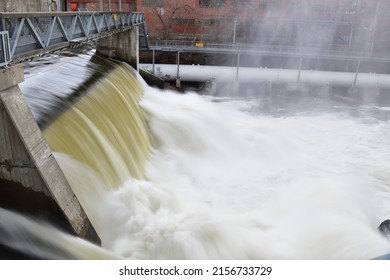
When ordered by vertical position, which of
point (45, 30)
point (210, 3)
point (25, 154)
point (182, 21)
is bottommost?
point (25, 154)

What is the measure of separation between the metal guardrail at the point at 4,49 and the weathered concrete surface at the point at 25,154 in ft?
0.51

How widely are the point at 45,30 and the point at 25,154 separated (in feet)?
7.17

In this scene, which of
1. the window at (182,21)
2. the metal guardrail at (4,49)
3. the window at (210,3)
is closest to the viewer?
the metal guardrail at (4,49)

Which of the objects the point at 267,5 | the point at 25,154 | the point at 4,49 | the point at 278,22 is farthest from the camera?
the point at 267,5

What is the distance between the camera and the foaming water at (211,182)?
667 centimetres

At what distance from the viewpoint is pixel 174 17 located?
1200 inches

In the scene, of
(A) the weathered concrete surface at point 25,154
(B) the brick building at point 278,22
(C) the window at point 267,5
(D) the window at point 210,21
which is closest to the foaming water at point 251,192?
(A) the weathered concrete surface at point 25,154

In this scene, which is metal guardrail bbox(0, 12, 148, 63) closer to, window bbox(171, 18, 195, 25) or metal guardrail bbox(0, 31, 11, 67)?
metal guardrail bbox(0, 31, 11, 67)

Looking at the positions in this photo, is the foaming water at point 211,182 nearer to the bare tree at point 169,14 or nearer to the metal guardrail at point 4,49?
the metal guardrail at point 4,49

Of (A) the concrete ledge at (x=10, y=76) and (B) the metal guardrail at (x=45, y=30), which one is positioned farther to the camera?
(B) the metal guardrail at (x=45, y=30)

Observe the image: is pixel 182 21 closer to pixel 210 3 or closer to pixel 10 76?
pixel 210 3

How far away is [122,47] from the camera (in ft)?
52.7

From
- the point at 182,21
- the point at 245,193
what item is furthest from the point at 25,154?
the point at 182,21
